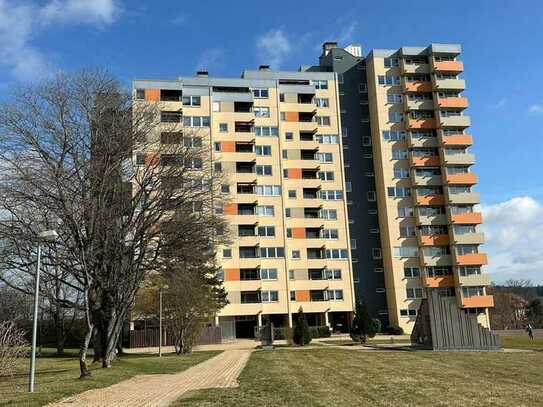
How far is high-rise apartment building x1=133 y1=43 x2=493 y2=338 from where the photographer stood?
68625 mm

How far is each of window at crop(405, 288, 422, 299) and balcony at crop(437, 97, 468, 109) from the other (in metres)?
24.7

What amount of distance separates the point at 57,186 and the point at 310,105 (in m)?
54.8

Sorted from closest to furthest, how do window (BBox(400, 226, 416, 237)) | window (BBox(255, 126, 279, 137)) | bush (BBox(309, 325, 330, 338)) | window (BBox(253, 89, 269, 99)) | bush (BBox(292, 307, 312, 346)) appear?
bush (BBox(292, 307, 312, 346)) → bush (BBox(309, 325, 330, 338)) → window (BBox(400, 226, 416, 237)) → window (BBox(255, 126, 279, 137)) → window (BBox(253, 89, 269, 99))

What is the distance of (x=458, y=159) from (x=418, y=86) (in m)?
11.3

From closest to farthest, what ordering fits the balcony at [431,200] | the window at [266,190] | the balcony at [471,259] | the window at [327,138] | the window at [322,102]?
1. the balcony at [471,259]
2. the window at [266,190]
3. the balcony at [431,200]
4. the window at [327,138]
5. the window at [322,102]

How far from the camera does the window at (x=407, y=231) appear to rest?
71.5 m

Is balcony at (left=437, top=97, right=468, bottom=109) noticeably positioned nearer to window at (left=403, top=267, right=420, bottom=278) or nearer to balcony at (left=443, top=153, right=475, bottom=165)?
balcony at (left=443, top=153, right=475, bottom=165)

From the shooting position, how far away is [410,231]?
236 feet

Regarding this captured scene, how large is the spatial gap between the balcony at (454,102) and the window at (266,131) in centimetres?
2222

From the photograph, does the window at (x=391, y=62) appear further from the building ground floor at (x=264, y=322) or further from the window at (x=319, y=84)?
the building ground floor at (x=264, y=322)

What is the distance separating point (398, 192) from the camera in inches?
2857

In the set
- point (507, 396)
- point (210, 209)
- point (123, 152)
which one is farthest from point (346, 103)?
point (507, 396)

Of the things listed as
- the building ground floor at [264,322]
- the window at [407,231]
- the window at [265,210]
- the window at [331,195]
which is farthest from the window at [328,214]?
the building ground floor at [264,322]

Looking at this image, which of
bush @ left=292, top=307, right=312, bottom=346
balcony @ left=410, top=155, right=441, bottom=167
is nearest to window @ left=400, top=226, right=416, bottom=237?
balcony @ left=410, top=155, right=441, bottom=167
